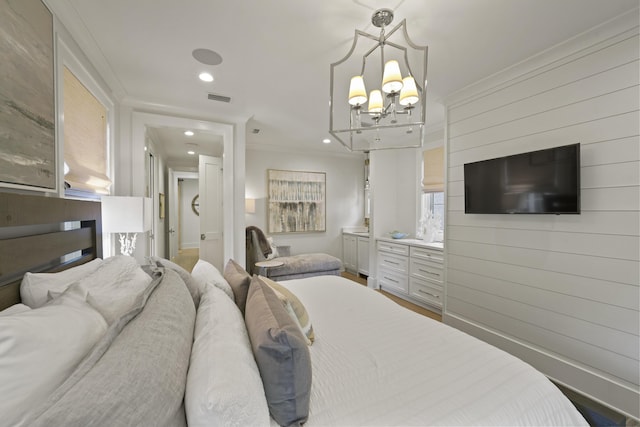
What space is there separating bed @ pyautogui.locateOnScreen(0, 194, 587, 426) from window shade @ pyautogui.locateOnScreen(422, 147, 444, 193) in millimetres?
2859

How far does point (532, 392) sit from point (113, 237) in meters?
3.41

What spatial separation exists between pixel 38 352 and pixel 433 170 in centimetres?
435

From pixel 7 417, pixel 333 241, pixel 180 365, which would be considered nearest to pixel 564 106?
pixel 180 365

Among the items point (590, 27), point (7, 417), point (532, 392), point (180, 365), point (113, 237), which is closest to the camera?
point (7, 417)

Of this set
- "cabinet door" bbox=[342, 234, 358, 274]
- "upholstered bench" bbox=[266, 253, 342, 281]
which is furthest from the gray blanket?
"cabinet door" bbox=[342, 234, 358, 274]

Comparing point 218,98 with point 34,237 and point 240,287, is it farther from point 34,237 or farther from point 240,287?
point 240,287

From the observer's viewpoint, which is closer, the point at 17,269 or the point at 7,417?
the point at 7,417

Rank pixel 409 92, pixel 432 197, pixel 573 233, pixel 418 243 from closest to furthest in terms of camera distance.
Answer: pixel 409 92 < pixel 573 233 < pixel 418 243 < pixel 432 197

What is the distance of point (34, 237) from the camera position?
1.17 meters

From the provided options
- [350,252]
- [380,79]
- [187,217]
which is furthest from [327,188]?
[187,217]

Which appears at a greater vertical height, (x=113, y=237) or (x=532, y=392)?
(x=113, y=237)

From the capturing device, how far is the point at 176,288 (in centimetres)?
125

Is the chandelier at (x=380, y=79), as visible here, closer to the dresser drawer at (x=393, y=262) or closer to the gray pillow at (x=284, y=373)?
the gray pillow at (x=284, y=373)

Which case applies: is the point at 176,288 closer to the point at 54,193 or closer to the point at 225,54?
the point at 54,193
